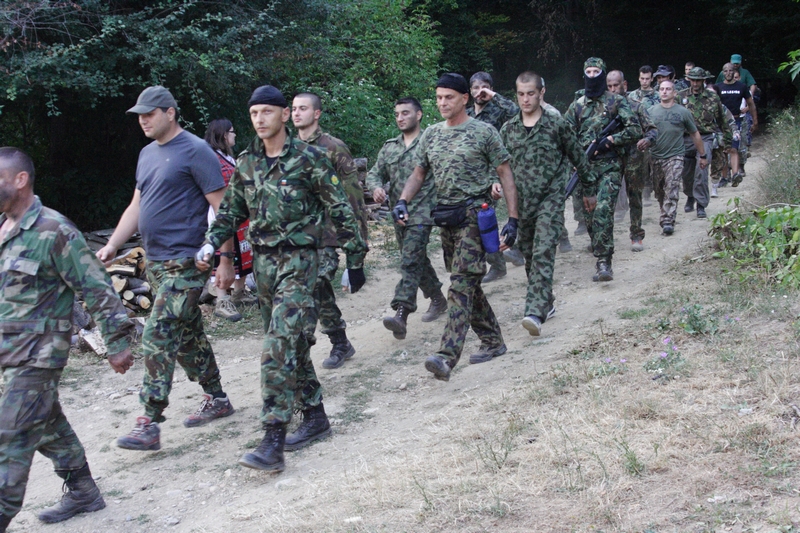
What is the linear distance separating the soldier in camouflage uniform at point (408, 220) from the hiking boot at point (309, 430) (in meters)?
1.89

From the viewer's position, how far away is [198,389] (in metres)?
6.73

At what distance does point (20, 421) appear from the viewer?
159 inches

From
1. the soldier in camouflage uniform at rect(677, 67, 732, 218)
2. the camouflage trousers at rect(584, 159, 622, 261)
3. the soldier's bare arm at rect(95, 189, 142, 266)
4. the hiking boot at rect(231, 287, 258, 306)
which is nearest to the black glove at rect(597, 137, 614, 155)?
the camouflage trousers at rect(584, 159, 622, 261)

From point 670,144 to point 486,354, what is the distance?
5894mm

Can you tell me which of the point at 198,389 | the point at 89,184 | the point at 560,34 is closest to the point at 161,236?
the point at 198,389

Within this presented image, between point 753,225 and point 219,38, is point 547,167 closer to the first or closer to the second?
point 753,225

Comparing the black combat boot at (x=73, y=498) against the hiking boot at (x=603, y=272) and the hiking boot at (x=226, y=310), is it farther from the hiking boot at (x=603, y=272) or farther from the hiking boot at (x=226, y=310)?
the hiking boot at (x=603, y=272)

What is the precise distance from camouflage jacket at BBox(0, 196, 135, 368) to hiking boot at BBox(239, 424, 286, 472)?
120cm

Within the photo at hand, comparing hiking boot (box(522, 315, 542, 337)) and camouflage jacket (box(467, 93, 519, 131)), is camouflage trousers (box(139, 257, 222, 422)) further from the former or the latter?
camouflage jacket (box(467, 93, 519, 131))

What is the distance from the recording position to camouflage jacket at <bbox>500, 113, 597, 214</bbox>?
716 cm

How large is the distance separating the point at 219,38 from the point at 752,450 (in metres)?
9.02

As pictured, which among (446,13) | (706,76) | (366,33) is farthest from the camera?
(446,13)

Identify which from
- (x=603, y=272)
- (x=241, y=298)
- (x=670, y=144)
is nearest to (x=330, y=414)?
(x=241, y=298)

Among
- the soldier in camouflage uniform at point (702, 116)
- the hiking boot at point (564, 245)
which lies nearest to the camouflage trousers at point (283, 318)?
the hiking boot at point (564, 245)
